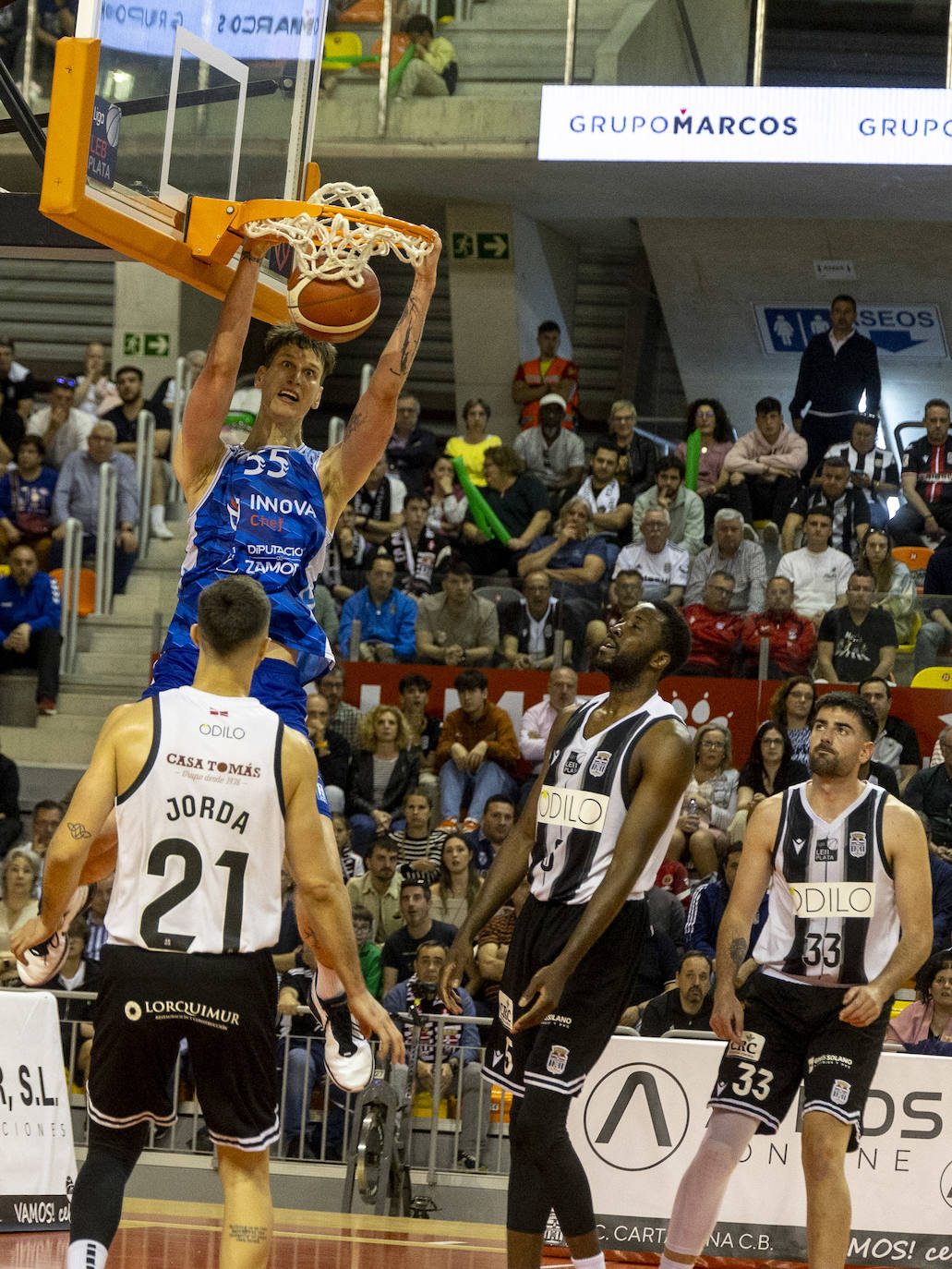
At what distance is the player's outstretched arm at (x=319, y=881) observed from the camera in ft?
14.1

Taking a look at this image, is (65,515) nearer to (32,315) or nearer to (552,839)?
(32,315)

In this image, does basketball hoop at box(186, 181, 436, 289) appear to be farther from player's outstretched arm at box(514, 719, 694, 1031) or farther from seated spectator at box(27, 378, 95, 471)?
seated spectator at box(27, 378, 95, 471)

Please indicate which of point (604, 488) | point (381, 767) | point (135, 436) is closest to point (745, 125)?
point (604, 488)

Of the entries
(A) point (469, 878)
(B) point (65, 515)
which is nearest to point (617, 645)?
(A) point (469, 878)

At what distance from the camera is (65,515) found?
14.1m

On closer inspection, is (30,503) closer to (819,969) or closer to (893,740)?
(893,740)

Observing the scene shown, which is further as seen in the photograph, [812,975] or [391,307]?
[391,307]

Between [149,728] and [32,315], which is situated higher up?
[32,315]

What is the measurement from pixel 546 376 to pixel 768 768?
6.71 m

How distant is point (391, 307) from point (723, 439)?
223 inches

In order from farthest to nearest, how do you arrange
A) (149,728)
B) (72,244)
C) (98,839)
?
(72,244), (98,839), (149,728)

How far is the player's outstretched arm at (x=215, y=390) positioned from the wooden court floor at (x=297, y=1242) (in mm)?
2993

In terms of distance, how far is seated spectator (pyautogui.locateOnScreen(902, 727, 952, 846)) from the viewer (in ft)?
34.6

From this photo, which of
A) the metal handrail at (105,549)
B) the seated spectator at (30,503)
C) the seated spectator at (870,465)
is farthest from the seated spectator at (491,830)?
the seated spectator at (30,503)
